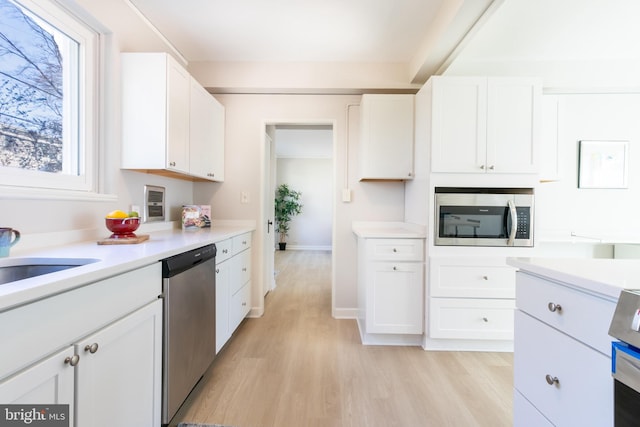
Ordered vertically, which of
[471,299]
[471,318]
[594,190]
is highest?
[594,190]

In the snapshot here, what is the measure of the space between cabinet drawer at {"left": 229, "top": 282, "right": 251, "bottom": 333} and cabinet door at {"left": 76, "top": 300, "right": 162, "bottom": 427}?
3.05ft

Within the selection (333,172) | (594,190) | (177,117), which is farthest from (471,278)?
(177,117)

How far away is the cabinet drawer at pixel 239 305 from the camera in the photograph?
2.17 m

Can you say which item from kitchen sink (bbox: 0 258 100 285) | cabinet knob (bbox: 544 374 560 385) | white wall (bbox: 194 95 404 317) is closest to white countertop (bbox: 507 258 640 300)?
cabinet knob (bbox: 544 374 560 385)

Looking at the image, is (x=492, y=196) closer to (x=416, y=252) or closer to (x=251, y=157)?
(x=416, y=252)

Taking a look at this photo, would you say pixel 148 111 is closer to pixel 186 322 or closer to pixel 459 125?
pixel 186 322

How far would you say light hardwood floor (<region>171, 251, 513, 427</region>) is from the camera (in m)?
1.47

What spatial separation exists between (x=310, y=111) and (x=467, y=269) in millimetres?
2055

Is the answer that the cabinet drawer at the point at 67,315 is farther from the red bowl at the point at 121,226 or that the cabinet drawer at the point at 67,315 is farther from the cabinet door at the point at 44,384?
the red bowl at the point at 121,226

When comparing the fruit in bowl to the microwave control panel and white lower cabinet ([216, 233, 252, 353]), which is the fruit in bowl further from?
the microwave control panel

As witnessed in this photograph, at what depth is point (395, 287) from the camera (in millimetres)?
2240

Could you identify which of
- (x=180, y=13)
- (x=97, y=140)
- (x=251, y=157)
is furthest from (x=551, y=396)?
(x=180, y=13)

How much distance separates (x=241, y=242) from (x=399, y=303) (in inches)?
55.9

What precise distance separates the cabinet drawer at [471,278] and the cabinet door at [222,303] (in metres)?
1.55
